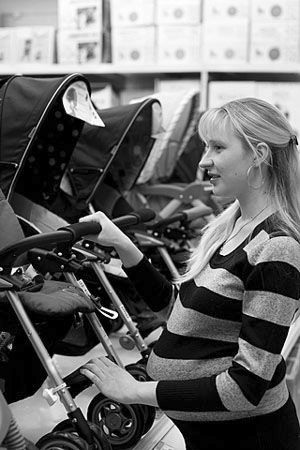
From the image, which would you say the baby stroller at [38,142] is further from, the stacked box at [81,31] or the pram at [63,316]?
the stacked box at [81,31]

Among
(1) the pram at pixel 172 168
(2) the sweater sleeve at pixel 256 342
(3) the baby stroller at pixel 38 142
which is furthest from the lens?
(1) the pram at pixel 172 168

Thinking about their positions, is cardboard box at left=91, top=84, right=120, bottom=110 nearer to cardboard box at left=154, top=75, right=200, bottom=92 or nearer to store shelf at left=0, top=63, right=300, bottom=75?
store shelf at left=0, top=63, right=300, bottom=75

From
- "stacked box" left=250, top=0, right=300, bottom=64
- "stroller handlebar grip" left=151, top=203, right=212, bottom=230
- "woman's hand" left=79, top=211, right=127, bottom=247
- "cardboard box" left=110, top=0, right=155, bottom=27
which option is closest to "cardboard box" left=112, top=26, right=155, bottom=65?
A: "cardboard box" left=110, top=0, right=155, bottom=27

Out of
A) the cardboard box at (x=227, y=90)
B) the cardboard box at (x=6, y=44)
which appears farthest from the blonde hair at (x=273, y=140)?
the cardboard box at (x=6, y=44)

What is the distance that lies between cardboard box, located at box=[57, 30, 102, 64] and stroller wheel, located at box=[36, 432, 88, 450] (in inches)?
116

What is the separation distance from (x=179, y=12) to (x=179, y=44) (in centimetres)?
18

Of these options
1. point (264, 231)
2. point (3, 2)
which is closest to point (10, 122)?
point (264, 231)

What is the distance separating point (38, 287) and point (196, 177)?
2042 millimetres

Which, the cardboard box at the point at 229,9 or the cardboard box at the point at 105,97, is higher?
the cardboard box at the point at 229,9

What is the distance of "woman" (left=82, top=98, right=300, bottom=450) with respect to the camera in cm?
101

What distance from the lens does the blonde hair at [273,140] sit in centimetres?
111

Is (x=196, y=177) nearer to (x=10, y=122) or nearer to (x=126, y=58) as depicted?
(x=126, y=58)

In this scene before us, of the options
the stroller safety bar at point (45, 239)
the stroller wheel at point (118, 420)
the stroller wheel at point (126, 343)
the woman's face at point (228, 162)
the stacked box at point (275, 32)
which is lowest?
the stroller wheel at point (126, 343)

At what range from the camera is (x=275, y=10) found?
367 cm
